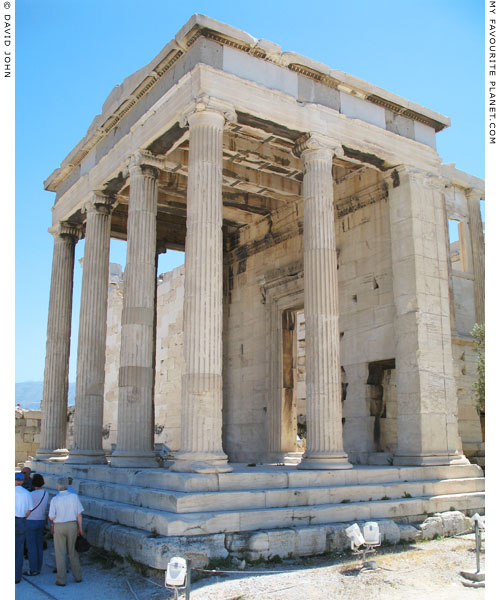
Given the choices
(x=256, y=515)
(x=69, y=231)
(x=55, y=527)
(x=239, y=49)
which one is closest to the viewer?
(x=55, y=527)

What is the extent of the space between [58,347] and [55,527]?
10.0 meters

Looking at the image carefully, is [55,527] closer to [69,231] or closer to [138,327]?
[138,327]

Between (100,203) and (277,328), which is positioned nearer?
(100,203)

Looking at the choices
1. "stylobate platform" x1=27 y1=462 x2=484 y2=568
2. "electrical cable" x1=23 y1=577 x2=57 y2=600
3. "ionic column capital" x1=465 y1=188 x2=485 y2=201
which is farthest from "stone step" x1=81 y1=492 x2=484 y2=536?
"ionic column capital" x1=465 y1=188 x2=485 y2=201

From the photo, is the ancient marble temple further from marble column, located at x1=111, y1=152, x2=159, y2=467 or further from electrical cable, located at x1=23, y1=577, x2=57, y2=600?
electrical cable, located at x1=23, y1=577, x2=57, y2=600

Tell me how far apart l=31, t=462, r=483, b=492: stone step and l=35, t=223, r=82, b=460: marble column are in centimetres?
259

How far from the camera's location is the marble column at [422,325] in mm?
14367

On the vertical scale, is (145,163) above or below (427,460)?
above

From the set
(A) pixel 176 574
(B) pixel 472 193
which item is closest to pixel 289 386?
(B) pixel 472 193

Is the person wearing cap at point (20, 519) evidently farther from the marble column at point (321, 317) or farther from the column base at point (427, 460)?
the column base at point (427, 460)

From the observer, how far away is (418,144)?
52.5ft

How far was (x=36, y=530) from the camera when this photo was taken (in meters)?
9.41

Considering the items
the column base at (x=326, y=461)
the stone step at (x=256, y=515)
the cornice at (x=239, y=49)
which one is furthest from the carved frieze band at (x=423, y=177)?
the stone step at (x=256, y=515)

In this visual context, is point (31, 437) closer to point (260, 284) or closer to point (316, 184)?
point (260, 284)
